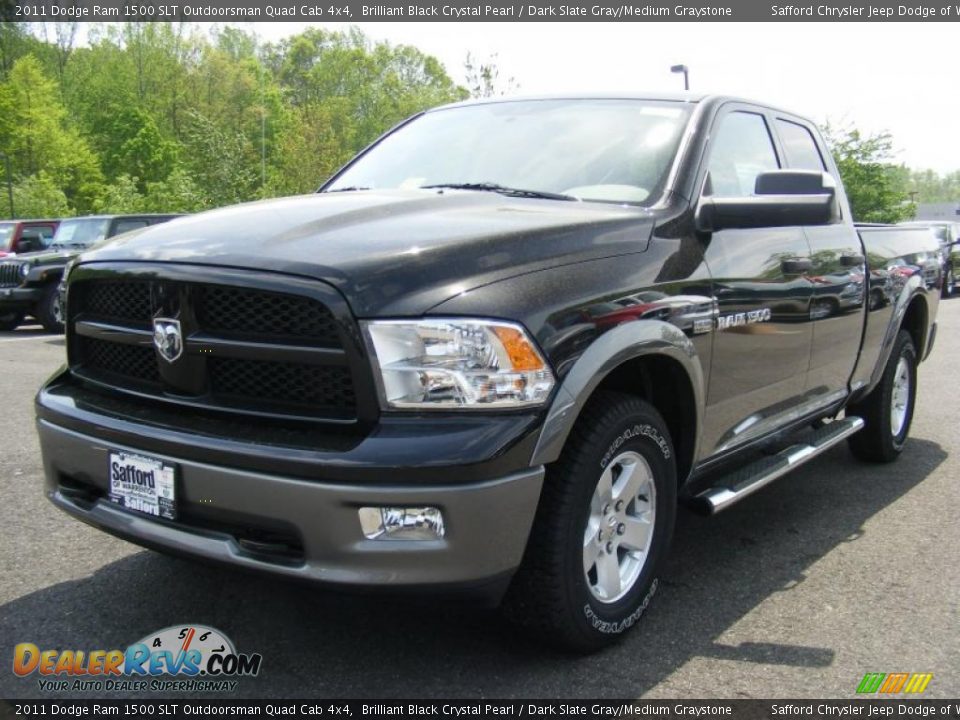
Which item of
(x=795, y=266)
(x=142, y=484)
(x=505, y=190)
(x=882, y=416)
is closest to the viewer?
(x=142, y=484)

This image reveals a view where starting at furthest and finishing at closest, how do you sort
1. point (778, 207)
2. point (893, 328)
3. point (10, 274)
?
point (10, 274)
point (893, 328)
point (778, 207)

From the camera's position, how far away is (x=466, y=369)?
246cm

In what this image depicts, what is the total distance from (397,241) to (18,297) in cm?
1194

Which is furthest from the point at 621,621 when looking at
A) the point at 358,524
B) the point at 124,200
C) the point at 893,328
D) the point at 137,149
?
the point at 137,149

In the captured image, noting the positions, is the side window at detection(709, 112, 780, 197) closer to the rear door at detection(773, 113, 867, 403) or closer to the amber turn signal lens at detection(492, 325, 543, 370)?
the rear door at detection(773, 113, 867, 403)

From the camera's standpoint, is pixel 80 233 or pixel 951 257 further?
pixel 951 257

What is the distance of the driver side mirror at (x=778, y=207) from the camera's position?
3289mm

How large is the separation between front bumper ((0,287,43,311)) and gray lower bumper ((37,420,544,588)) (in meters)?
11.7

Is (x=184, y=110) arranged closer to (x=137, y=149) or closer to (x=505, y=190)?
(x=137, y=149)

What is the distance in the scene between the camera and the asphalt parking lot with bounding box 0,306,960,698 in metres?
2.79

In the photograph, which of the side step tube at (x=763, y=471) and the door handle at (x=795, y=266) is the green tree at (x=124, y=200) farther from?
the door handle at (x=795, y=266)

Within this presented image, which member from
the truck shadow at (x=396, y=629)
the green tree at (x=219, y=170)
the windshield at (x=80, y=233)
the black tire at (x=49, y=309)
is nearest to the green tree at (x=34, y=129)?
the green tree at (x=219, y=170)

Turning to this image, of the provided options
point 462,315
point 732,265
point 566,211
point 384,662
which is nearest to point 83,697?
point 384,662

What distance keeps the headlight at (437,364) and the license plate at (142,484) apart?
0.68 meters
